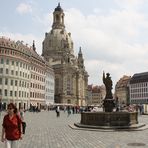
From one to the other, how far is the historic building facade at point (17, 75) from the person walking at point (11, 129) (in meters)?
81.6

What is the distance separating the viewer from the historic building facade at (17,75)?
97.4 meters

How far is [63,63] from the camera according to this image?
16988 cm

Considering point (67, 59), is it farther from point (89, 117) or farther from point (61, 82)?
point (89, 117)

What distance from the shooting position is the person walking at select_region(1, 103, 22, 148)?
33.2 feet

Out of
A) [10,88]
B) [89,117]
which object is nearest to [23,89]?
[10,88]

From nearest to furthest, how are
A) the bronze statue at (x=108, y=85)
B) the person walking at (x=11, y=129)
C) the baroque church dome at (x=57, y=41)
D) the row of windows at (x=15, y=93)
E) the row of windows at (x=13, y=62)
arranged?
the person walking at (x=11, y=129)
the bronze statue at (x=108, y=85)
the row of windows at (x=13, y=62)
the row of windows at (x=15, y=93)
the baroque church dome at (x=57, y=41)

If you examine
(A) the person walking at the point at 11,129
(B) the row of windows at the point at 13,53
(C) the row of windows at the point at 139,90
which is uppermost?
(B) the row of windows at the point at 13,53

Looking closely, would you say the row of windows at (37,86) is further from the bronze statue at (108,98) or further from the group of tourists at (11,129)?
the group of tourists at (11,129)

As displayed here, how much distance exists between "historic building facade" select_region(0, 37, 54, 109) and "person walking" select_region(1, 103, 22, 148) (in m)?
81.6

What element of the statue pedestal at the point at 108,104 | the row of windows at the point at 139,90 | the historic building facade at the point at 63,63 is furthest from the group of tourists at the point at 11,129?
the row of windows at the point at 139,90

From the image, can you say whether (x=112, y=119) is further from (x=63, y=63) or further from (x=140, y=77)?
(x=140, y=77)

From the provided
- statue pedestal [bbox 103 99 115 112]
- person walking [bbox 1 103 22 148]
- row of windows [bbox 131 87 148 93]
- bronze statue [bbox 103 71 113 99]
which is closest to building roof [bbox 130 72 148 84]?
row of windows [bbox 131 87 148 93]

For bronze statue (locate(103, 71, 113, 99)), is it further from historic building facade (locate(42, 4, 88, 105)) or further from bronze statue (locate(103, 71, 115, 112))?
historic building facade (locate(42, 4, 88, 105))

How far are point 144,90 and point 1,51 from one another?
94496 mm
